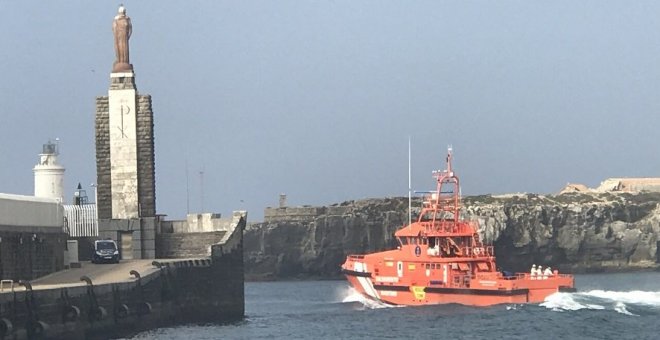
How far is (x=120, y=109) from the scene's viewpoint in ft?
188

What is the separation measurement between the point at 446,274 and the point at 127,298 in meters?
22.0

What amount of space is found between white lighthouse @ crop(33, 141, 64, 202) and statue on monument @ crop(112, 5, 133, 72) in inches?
358

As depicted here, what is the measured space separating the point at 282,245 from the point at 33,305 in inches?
3856

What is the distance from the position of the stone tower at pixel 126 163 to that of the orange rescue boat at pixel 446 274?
43.8 feet

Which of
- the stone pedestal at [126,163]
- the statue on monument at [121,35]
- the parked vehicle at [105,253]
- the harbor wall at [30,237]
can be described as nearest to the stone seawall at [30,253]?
the harbor wall at [30,237]

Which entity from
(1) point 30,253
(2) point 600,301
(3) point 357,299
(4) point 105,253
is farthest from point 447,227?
(1) point 30,253

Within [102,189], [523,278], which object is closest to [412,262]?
[523,278]

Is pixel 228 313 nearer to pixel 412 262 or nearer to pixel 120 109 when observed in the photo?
pixel 120 109

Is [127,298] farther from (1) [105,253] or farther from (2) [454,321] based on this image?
(2) [454,321]

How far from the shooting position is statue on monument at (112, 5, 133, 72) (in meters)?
58.2

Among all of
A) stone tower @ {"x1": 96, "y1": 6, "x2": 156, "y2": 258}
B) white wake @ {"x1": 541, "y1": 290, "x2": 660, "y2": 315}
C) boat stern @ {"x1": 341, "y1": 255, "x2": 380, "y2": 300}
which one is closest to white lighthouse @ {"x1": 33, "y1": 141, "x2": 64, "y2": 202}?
stone tower @ {"x1": 96, "y1": 6, "x2": 156, "y2": 258}

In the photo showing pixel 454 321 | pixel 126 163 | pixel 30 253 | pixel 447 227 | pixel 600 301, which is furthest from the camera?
pixel 447 227

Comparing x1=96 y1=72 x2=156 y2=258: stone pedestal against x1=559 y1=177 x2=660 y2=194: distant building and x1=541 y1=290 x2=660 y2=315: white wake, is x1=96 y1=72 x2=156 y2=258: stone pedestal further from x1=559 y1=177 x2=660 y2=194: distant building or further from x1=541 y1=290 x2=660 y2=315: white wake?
x1=559 y1=177 x2=660 y2=194: distant building

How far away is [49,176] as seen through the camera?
65.6 m
